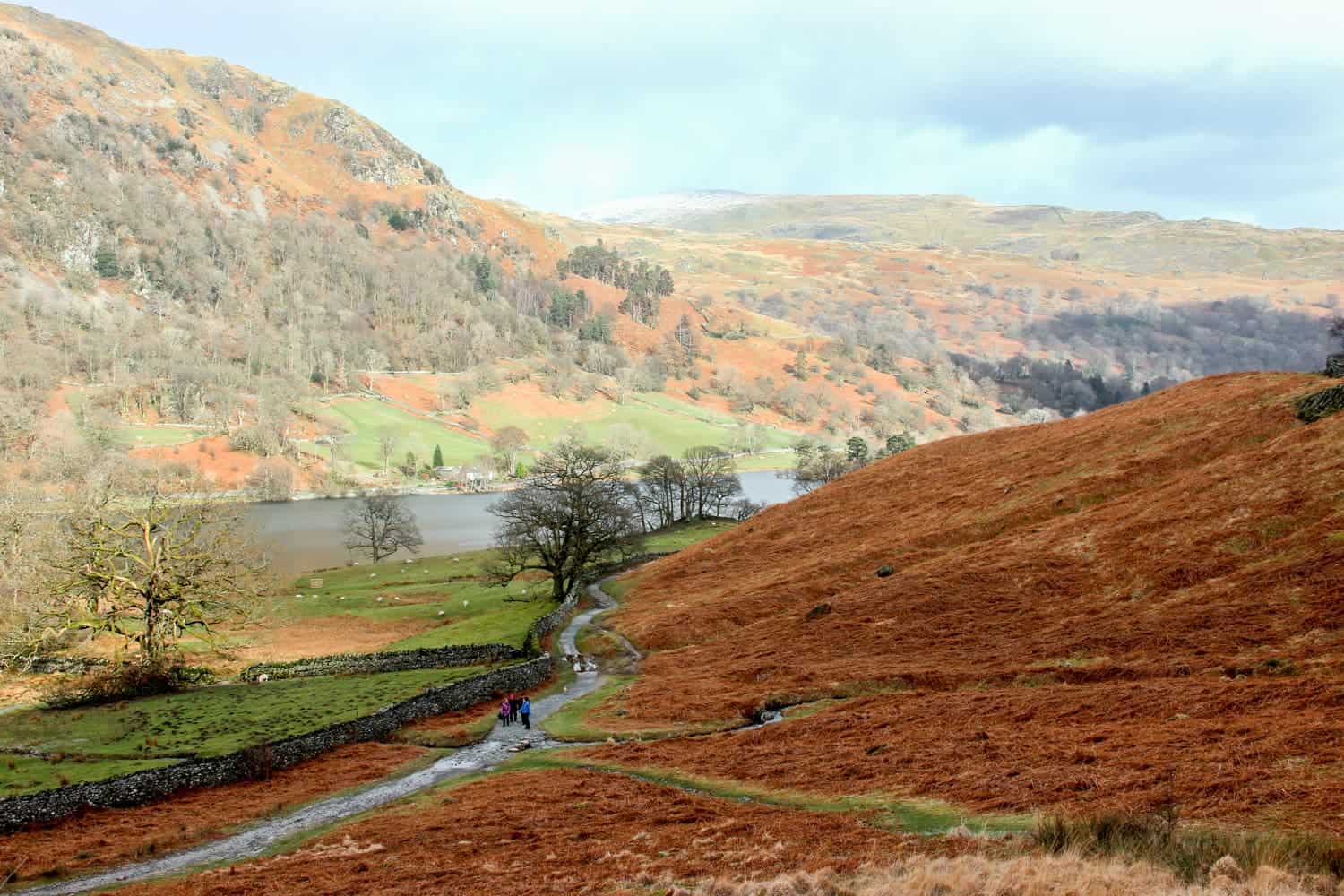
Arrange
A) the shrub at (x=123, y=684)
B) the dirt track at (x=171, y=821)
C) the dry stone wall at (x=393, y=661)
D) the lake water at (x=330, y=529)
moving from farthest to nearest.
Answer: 1. the lake water at (x=330, y=529)
2. the dry stone wall at (x=393, y=661)
3. the shrub at (x=123, y=684)
4. the dirt track at (x=171, y=821)

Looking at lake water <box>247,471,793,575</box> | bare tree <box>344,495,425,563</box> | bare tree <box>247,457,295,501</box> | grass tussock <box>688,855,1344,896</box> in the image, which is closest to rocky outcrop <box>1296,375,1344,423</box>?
grass tussock <box>688,855,1344,896</box>

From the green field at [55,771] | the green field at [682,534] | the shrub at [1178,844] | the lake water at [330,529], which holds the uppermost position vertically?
the shrub at [1178,844]

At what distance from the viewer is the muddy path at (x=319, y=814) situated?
26250 mm

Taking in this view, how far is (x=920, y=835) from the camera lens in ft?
69.3

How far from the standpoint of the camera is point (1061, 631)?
41844 millimetres

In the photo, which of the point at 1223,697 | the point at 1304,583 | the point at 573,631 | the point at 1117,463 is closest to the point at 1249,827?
the point at 1223,697

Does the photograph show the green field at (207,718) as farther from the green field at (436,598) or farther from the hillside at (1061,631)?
the hillside at (1061,631)

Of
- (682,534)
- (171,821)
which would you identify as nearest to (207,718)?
(171,821)

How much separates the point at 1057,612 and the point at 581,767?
2565cm

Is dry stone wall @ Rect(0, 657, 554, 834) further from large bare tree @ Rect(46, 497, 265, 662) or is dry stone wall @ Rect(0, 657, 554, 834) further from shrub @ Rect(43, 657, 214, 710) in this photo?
large bare tree @ Rect(46, 497, 265, 662)

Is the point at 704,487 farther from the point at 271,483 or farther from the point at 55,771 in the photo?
the point at 55,771

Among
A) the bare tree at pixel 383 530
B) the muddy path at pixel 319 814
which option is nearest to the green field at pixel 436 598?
the bare tree at pixel 383 530

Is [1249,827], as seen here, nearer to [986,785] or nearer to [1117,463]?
[986,785]

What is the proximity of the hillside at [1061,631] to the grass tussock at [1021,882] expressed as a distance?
4.22 m
